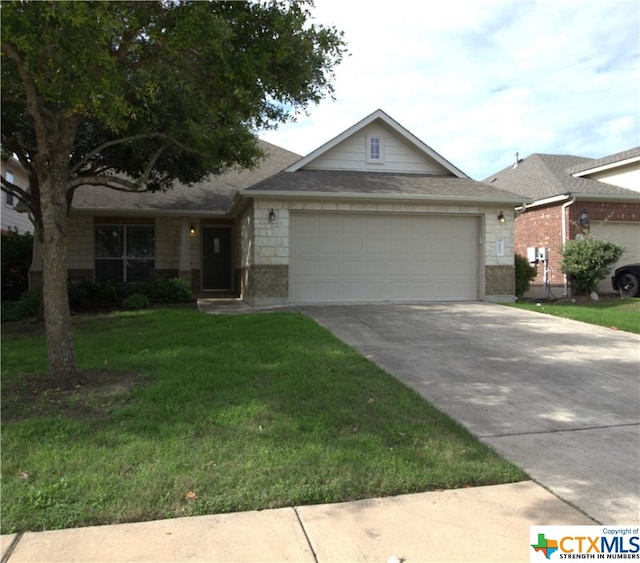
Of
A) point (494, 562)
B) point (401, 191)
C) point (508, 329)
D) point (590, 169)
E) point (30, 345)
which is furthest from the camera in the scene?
point (590, 169)

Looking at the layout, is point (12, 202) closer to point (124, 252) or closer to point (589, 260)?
point (124, 252)

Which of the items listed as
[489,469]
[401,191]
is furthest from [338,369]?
[401,191]

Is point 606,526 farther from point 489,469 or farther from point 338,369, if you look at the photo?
point 338,369

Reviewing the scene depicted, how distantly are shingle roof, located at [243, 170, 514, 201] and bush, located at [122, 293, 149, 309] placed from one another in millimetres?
4024

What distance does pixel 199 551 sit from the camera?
2.87 m

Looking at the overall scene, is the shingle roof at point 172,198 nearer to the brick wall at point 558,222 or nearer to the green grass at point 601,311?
the green grass at point 601,311

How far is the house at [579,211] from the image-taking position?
16.8 m

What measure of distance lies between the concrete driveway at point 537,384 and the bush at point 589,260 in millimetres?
4729

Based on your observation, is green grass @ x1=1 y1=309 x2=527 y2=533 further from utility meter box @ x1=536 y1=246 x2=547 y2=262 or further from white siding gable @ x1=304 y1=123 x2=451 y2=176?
utility meter box @ x1=536 y1=246 x2=547 y2=262

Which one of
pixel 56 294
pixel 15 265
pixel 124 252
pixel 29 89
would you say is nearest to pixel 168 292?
pixel 124 252

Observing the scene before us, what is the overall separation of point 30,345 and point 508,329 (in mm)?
8293

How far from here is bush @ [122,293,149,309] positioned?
13.3 metres

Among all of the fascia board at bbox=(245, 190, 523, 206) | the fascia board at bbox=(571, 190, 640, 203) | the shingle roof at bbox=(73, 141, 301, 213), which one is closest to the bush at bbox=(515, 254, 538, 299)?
the fascia board at bbox=(245, 190, 523, 206)

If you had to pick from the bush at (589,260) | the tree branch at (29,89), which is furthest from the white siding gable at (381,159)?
the tree branch at (29,89)
